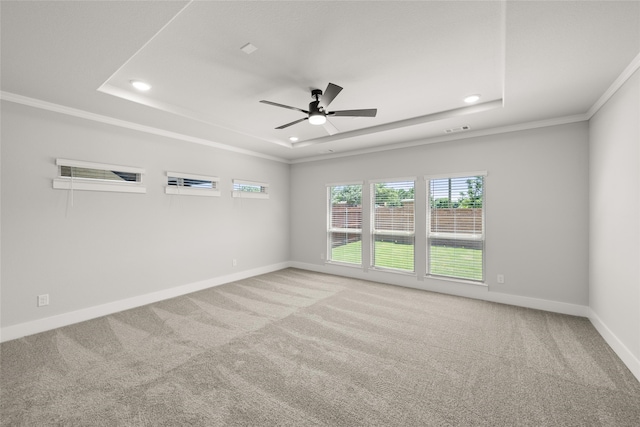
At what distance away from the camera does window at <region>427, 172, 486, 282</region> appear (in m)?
4.40

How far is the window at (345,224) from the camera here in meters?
5.80

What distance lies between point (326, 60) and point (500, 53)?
153 cm

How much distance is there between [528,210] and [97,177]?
6175 millimetres

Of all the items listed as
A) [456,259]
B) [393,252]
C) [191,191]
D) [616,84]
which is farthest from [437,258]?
[191,191]

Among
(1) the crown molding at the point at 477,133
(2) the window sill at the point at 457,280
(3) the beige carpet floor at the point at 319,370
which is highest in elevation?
(1) the crown molding at the point at 477,133

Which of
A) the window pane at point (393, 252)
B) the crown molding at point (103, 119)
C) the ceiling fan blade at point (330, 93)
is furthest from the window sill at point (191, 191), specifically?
the window pane at point (393, 252)

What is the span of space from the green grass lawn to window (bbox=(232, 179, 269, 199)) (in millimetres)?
2306

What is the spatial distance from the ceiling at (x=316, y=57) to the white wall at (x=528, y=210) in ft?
1.38

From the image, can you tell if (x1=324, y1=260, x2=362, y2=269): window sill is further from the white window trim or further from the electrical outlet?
the electrical outlet

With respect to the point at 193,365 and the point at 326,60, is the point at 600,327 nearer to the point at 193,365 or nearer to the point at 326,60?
the point at 326,60

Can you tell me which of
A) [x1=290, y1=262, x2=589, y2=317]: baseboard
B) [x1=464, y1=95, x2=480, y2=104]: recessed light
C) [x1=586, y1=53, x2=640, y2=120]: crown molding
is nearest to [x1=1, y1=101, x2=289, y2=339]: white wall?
[x1=290, y1=262, x2=589, y2=317]: baseboard

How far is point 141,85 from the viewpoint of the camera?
2.93 metres

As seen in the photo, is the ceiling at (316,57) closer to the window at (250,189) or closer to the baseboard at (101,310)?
the window at (250,189)

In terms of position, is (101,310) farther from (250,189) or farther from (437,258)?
(437,258)
